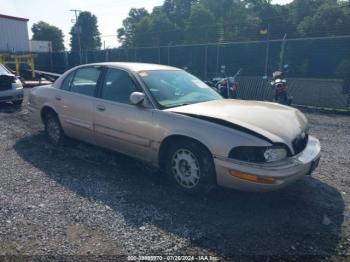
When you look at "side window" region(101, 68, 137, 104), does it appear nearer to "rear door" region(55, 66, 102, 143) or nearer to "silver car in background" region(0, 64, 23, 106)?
"rear door" region(55, 66, 102, 143)

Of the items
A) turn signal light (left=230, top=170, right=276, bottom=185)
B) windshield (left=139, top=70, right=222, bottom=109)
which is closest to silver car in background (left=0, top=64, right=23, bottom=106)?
windshield (left=139, top=70, right=222, bottom=109)

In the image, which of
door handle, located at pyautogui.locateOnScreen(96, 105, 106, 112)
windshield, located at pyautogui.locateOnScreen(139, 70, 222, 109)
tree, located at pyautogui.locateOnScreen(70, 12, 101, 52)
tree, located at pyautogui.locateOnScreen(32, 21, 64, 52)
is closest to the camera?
windshield, located at pyautogui.locateOnScreen(139, 70, 222, 109)

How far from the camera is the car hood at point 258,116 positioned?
138 inches

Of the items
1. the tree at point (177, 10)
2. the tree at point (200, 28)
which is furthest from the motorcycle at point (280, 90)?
the tree at point (177, 10)

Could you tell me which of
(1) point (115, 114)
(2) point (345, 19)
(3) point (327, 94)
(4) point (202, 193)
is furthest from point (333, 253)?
(2) point (345, 19)

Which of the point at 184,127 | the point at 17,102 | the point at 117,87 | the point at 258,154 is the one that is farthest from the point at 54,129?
the point at 17,102

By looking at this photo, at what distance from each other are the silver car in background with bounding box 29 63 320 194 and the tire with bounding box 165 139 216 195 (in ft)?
0.04

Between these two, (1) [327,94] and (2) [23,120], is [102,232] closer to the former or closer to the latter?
(2) [23,120]

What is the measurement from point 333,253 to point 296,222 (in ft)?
1.70

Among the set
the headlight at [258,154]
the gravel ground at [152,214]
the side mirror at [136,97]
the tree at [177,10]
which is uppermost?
the tree at [177,10]

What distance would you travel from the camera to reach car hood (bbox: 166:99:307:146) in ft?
11.5

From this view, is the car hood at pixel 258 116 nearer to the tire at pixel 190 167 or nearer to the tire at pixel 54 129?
the tire at pixel 190 167

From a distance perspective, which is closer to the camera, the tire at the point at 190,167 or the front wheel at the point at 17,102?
the tire at the point at 190,167

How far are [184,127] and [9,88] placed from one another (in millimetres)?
8182
